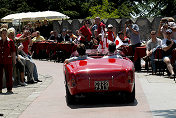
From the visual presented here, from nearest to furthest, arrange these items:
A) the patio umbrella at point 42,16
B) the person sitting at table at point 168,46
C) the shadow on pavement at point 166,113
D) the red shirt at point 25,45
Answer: the shadow on pavement at point 166,113 → the red shirt at point 25,45 → the person sitting at table at point 168,46 → the patio umbrella at point 42,16

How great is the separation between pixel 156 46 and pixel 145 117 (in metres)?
10.1

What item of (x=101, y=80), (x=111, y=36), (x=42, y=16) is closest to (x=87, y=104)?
(x=101, y=80)

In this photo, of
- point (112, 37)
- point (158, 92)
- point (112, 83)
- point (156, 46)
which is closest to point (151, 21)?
point (112, 37)

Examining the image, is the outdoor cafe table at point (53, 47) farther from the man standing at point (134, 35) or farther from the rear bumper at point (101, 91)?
the rear bumper at point (101, 91)

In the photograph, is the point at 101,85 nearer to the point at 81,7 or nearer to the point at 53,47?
the point at 53,47

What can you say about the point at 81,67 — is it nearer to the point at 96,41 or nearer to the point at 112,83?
the point at 112,83

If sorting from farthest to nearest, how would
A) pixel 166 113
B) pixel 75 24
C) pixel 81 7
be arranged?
pixel 81 7
pixel 75 24
pixel 166 113

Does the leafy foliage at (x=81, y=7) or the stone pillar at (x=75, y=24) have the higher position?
the leafy foliage at (x=81, y=7)

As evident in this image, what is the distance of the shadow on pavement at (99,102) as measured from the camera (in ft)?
37.0

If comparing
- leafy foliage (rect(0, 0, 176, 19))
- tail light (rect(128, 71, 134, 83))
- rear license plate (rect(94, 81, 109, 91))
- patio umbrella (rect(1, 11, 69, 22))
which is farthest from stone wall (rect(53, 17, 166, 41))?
rear license plate (rect(94, 81, 109, 91))

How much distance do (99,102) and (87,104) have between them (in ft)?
1.17

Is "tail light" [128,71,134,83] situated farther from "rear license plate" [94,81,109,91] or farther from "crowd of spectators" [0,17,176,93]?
"crowd of spectators" [0,17,176,93]

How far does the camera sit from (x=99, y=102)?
11.9 m

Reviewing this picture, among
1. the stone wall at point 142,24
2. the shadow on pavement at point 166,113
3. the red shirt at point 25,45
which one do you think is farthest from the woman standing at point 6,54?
the stone wall at point 142,24
